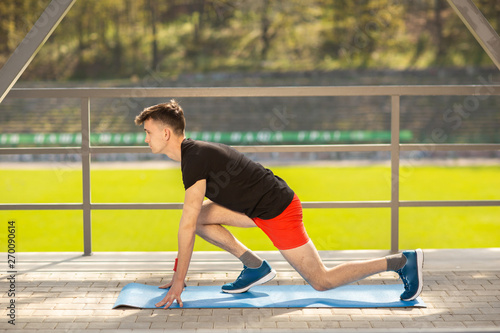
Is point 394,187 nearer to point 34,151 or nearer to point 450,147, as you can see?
point 450,147

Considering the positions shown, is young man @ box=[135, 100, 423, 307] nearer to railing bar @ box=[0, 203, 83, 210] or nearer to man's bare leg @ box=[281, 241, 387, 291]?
man's bare leg @ box=[281, 241, 387, 291]

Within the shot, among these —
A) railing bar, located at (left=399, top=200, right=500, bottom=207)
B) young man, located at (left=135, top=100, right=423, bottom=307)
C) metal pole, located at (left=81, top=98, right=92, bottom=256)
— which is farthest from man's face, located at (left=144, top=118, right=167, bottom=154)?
railing bar, located at (left=399, top=200, right=500, bottom=207)

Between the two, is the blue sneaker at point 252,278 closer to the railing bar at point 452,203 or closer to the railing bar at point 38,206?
the railing bar at point 452,203

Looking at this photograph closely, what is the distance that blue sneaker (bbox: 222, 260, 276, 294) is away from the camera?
3.13 metres

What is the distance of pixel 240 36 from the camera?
125ft

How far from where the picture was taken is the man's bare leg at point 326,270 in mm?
2896

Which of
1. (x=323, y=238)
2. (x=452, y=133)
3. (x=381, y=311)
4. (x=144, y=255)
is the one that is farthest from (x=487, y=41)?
(x=452, y=133)

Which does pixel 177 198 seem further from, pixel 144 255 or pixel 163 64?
pixel 163 64

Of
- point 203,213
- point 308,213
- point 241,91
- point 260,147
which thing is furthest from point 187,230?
point 308,213

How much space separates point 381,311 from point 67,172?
25979 millimetres

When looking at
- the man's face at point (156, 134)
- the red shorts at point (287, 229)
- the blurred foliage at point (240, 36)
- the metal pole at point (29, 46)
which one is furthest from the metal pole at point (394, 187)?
the blurred foliage at point (240, 36)

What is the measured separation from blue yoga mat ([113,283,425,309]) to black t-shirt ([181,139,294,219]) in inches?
18.0

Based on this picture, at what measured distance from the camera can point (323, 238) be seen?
1128cm
